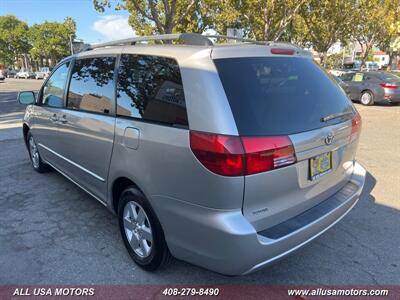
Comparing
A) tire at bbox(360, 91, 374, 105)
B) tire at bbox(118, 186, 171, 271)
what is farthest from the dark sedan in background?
tire at bbox(118, 186, 171, 271)

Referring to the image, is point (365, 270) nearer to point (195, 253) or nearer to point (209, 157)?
point (195, 253)

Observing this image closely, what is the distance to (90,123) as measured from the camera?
3.35 meters

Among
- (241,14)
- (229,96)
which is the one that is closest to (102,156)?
(229,96)

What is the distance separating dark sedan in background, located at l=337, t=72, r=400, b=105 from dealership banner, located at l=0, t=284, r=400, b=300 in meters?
12.2

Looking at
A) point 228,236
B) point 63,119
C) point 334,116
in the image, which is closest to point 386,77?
point 334,116

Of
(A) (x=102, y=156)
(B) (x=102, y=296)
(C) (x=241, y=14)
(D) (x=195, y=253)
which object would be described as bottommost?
(B) (x=102, y=296)

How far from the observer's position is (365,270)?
9.59ft

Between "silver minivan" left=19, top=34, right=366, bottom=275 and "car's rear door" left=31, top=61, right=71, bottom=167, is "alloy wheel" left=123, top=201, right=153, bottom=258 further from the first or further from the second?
"car's rear door" left=31, top=61, right=71, bottom=167

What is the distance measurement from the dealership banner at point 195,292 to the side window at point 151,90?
1298mm

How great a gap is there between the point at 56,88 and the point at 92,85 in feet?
3.94

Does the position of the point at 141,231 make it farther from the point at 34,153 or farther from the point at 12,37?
the point at 12,37

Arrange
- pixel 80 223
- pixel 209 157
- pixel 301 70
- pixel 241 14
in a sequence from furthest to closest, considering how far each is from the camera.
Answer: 1. pixel 241 14
2. pixel 80 223
3. pixel 301 70
4. pixel 209 157

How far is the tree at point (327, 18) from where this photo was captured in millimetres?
25547

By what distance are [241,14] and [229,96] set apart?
80.3ft
